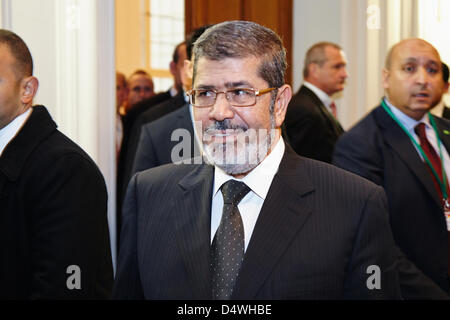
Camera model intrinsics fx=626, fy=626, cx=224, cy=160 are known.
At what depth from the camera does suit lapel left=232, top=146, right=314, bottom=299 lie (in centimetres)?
144

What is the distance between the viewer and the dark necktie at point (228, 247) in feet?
4.87

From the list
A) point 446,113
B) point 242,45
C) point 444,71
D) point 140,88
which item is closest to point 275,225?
point 242,45

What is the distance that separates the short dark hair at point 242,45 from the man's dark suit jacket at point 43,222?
2.13 ft

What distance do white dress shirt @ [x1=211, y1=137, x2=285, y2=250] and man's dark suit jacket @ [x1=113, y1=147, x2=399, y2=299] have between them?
22 millimetres

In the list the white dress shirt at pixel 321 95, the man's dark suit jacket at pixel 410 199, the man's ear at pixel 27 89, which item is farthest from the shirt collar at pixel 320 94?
the man's ear at pixel 27 89

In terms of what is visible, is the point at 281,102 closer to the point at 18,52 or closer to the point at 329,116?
the point at 18,52

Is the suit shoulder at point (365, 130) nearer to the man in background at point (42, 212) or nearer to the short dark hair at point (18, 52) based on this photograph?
the man in background at point (42, 212)

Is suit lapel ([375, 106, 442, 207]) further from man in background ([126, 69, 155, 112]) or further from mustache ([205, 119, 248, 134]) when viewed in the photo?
man in background ([126, 69, 155, 112])

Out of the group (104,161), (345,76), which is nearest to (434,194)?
(104,161)

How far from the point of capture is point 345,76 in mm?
4555

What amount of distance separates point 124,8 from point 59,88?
6.05m

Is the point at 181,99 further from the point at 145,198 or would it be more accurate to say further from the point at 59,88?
the point at 145,198

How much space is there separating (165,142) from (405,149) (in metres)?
1.12

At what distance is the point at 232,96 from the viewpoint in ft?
5.05
